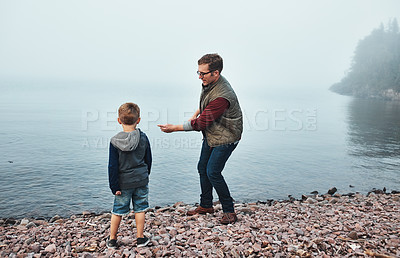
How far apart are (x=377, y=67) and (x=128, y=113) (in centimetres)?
11235

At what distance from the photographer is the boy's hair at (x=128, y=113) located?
4.51 metres

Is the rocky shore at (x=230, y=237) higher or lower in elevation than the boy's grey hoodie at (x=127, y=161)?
lower

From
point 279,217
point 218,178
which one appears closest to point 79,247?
point 218,178

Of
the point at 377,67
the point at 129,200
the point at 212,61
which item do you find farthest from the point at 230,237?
the point at 377,67

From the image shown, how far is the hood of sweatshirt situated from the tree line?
3473 inches

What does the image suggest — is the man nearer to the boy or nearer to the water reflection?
the boy

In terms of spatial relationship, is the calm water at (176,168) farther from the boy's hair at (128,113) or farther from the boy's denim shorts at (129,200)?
the boy's hair at (128,113)

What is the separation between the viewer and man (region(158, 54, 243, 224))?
17.7 feet

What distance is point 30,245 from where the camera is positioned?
4992mm

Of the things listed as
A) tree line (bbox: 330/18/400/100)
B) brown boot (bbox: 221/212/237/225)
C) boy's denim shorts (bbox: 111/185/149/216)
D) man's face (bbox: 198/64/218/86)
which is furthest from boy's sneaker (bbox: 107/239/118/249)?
tree line (bbox: 330/18/400/100)

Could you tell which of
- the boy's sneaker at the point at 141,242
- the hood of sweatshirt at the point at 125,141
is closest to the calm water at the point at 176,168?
the boy's sneaker at the point at 141,242

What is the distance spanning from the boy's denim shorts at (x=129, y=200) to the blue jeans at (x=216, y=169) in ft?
4.21

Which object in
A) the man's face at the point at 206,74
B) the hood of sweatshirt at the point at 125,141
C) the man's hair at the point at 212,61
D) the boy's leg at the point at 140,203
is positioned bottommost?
the boy's leg at the point at 140,203

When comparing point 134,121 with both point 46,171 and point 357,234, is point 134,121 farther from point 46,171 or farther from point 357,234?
point 46,171
